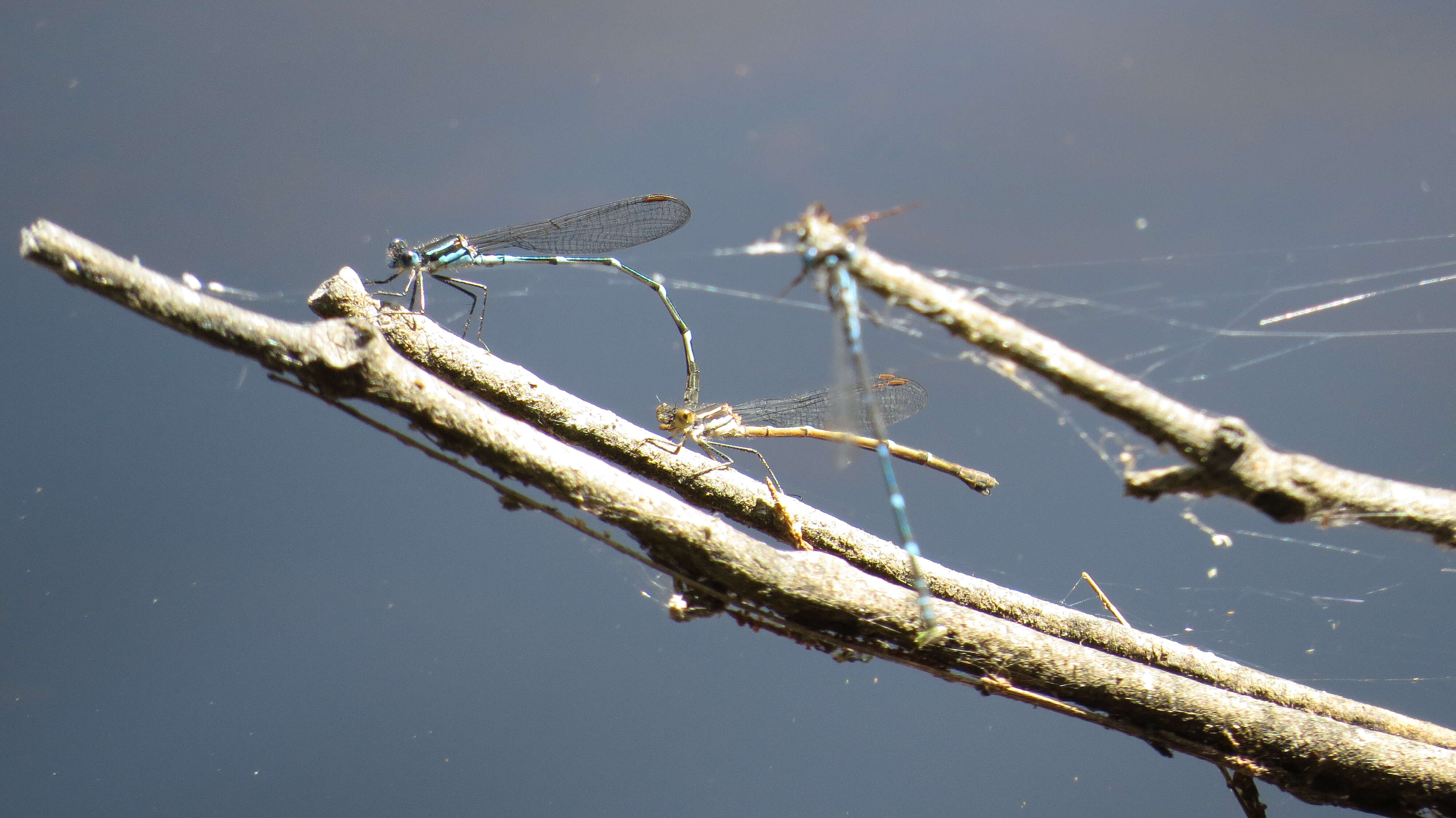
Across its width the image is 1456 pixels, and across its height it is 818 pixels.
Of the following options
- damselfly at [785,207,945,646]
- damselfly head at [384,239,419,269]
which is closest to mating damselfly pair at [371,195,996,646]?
damselfly head at [384,239,419,269]

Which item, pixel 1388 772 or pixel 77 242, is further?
pixel 1388 772

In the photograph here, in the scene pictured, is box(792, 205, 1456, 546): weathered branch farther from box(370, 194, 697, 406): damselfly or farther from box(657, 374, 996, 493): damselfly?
box(370, 194, 697, 406): damselfly

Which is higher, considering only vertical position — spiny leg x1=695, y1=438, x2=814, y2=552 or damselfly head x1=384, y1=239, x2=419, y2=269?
damselfly head x1=384, y1=239, x2=419, y2=269

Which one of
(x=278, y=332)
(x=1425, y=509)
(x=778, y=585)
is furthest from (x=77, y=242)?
(x=1425, y=509)

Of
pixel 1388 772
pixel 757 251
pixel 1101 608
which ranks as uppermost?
pixel 1101 608

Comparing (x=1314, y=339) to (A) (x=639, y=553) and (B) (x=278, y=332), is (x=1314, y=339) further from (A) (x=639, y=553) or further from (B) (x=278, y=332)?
(B) (x=278, y=332)

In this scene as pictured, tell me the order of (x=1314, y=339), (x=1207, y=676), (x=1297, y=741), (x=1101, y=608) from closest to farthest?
(x=1297, y=741), (x=1207, y=676), (x=1101, y=608), (x=1314, y=339)

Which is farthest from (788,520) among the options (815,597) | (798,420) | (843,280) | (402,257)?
(402,257)
